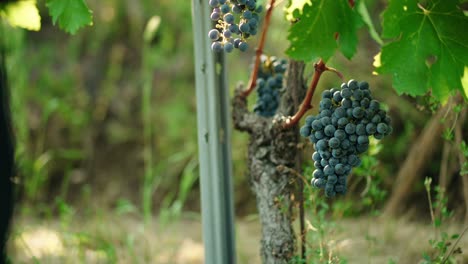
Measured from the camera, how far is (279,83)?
1.93 meters

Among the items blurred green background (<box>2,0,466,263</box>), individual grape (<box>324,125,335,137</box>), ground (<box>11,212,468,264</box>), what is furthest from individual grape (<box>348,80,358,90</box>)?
blurred green background (<box>2,0,466,263</box>)

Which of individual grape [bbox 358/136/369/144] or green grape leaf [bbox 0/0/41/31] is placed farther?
green grape leaf [bbox 0/0/41/31]

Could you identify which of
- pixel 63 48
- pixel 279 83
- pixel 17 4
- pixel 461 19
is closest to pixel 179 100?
pixel 63 48

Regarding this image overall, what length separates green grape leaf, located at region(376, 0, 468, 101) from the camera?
136cm

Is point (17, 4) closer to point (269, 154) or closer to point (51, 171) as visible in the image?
point (269, 154)

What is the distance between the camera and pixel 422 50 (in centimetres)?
137

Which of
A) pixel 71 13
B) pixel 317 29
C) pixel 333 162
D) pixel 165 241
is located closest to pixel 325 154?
pixel 333 162

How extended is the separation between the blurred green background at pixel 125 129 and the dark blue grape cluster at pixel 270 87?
96 cm

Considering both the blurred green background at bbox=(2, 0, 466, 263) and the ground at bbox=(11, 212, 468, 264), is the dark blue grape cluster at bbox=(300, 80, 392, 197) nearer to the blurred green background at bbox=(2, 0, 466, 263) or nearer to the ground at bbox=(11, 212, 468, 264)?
the ground at bbox=(11, 212, 468, 264)

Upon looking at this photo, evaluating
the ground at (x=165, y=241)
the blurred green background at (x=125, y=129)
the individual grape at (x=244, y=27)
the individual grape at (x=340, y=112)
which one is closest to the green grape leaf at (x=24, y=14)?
the individual grape at (x=244, y=27)

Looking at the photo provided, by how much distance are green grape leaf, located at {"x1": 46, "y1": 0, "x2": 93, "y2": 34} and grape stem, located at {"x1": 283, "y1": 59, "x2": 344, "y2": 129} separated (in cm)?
54

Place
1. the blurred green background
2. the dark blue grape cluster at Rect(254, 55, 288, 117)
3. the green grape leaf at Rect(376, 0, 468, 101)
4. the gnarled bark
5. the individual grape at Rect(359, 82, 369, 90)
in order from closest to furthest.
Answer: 1. the green grape leaf at Rect(376, 0, 468, 101)
2. the individual grape at Rect(359, 82, 369, 90)
3. the gnarled bark
4. the dark blue grape cluster at Rect(254, 55, 288, 117)
5. the blurred green background

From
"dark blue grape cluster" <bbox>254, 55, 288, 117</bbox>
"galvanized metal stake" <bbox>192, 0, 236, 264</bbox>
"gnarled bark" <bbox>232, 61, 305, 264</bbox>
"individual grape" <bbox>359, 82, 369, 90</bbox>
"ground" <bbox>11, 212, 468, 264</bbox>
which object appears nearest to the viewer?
"individual grape" <bbox>359, 82, 369, 90</bbox>

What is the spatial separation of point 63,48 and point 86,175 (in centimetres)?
95
